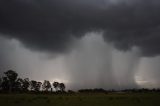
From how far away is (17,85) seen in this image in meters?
188

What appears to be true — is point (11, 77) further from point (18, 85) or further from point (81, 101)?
point (81, 101)

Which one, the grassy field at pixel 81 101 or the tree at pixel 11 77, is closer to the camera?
the grassy field at pixel 81 101

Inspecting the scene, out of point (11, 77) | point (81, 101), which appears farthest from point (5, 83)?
point (81, 101)

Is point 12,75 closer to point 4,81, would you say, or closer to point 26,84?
point 4,81

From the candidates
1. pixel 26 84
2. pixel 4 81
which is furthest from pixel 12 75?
pixel 26 84

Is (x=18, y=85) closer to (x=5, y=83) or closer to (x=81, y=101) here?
(x=5, y=83)

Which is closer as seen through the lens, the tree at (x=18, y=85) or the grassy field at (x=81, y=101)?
the grassy field at (x=81, y=101)

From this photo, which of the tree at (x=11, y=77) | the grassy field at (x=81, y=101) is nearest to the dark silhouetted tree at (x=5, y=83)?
the tree at (x=11, y=77)

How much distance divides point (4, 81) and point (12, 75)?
7.90 meters

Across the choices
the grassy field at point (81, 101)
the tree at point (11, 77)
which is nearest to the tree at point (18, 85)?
the tree at point (11, 77)

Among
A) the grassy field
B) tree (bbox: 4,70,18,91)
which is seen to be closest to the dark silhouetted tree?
tree (bbox: 4,70,18,91)

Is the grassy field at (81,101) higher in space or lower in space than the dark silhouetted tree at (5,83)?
lower

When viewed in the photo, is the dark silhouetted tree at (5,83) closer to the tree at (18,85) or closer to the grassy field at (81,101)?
the tree at (18,85)

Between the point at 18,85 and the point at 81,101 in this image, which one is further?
the point at 18,85
